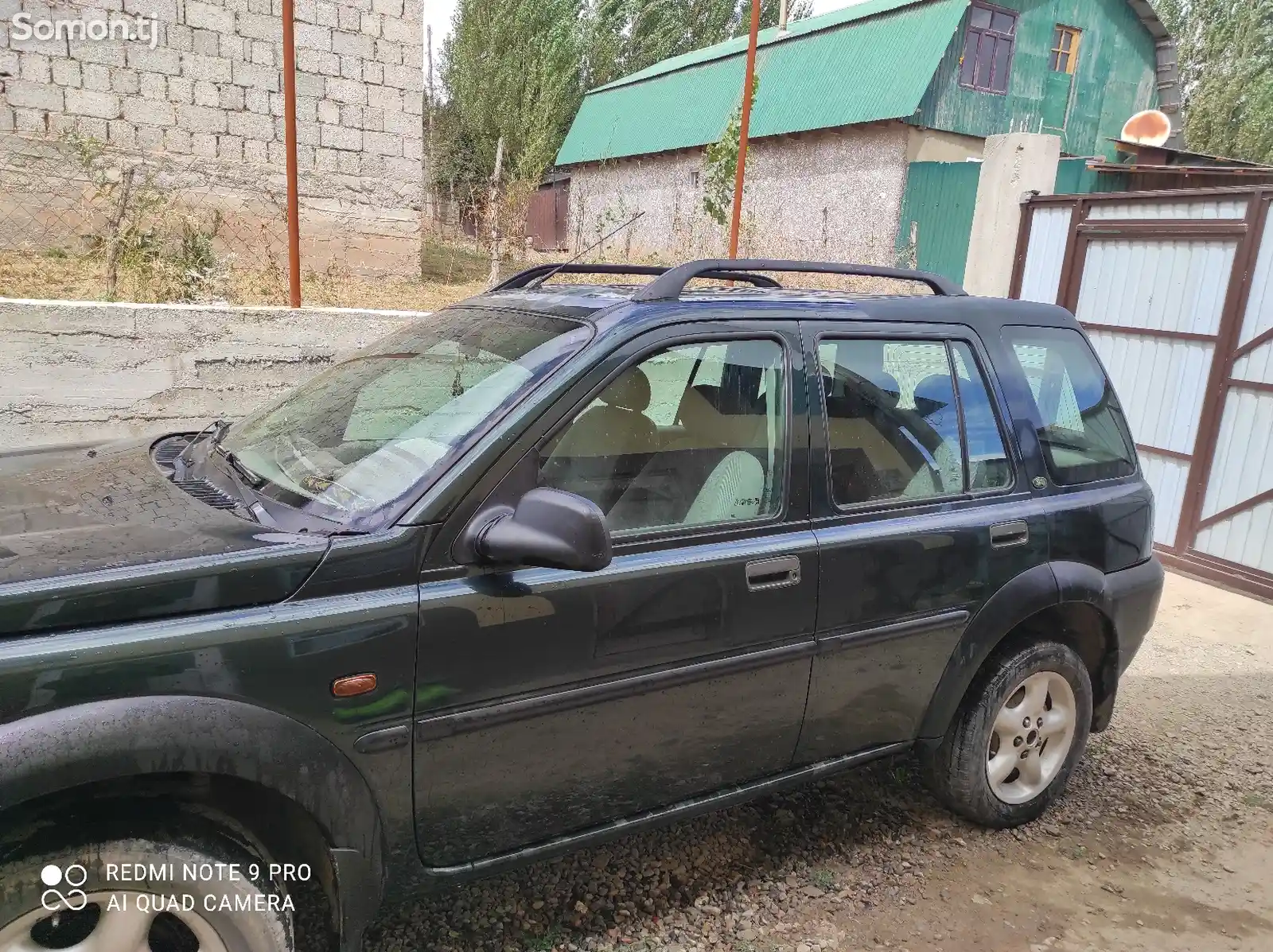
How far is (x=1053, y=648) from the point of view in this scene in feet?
10.6

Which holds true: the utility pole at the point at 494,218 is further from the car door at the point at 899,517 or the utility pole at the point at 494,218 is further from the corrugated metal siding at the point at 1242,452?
the car door at the point at 899,517

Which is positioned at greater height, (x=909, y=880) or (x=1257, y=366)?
(x=1257, y=366)

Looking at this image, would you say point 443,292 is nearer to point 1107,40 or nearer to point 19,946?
point 19,946

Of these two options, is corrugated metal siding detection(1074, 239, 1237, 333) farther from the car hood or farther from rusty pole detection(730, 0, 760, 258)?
the car hood

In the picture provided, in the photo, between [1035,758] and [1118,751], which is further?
[1118,751]

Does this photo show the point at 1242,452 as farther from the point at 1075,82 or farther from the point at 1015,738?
the point at 1075,82

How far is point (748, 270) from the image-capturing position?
2.87 metres

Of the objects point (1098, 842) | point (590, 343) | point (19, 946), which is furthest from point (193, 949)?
point (1098, 842)

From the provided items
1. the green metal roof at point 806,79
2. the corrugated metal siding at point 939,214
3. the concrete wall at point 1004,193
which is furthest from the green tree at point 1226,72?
the concrete wall at point 1004,193

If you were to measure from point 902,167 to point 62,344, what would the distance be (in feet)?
55.6

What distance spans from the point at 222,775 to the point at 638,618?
1013 millimetres

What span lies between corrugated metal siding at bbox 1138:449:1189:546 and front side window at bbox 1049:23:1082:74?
60.8ft

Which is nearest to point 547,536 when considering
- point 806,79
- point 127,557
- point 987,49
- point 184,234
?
point 127,557

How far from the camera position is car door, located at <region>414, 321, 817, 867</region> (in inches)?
83.4
